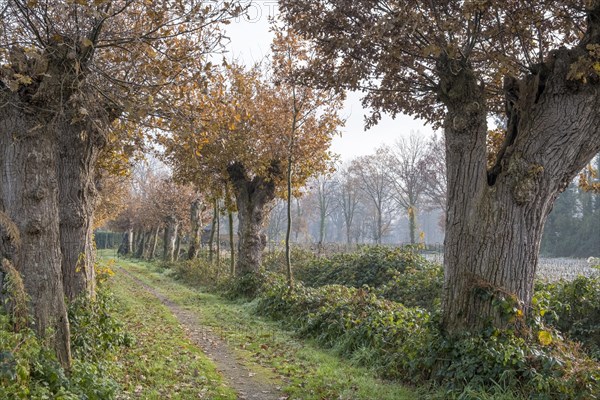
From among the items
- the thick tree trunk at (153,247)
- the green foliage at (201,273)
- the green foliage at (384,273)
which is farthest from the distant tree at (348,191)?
the green foliage at (384,273)

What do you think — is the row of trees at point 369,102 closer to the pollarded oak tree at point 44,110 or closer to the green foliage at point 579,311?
the pollarded oak tree at point 44,110

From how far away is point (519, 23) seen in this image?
694cm

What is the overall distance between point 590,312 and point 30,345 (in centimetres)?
967

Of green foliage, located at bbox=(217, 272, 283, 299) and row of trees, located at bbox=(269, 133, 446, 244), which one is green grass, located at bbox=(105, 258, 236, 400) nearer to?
green foliage, located at bbox=(217, 272, 283, 299)

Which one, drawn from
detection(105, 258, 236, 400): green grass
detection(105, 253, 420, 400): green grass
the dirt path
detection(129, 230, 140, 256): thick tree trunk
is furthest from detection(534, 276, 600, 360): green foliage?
detection(129, 230, 140, 256): thick tree trunk

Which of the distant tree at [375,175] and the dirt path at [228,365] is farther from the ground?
the distant tree at [375,175]

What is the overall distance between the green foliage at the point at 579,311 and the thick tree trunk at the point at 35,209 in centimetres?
810

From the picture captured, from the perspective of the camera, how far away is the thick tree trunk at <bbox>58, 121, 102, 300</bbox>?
8453 mm

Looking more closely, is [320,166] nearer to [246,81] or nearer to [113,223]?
[246,81]

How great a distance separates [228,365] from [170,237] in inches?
1094

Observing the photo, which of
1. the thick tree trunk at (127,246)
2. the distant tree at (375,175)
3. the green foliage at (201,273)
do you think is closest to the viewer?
the green foliage at (201,273)

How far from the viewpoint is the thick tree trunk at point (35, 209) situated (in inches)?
216

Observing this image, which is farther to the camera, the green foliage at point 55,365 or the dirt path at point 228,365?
the dirt path at point 228,365

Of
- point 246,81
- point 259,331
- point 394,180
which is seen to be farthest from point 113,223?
point 259,331
